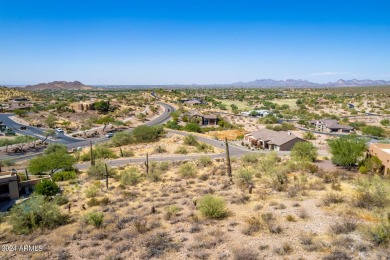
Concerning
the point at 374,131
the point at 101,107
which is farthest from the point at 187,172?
the point at 101,107

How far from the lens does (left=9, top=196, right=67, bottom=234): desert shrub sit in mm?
22453

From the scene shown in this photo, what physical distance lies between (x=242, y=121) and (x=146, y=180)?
229ft

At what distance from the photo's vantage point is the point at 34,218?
22875 millimetres

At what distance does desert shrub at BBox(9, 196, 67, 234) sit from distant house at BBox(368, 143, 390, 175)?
121ft

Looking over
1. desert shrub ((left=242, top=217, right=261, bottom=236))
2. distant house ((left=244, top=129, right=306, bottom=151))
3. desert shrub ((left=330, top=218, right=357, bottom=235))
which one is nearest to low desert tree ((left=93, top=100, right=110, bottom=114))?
distant house ((left=244, top=129, right=306, bottom=151))

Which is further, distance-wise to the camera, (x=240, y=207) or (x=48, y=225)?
(x=240, y=207)

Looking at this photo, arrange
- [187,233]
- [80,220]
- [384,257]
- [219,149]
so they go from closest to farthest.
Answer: [384,257] → [187,233] → [80,220] → [219,149]

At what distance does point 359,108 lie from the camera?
128875 mm

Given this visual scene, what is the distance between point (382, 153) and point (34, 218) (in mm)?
39928

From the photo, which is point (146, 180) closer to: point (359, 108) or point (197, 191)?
point (197, 191)

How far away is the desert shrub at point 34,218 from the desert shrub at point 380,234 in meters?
23.0

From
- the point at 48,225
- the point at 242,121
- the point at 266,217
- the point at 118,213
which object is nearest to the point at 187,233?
the point at 266,217

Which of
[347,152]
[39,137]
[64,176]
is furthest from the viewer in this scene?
[39,137]

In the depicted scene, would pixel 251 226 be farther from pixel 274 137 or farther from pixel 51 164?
pixel 274 137
